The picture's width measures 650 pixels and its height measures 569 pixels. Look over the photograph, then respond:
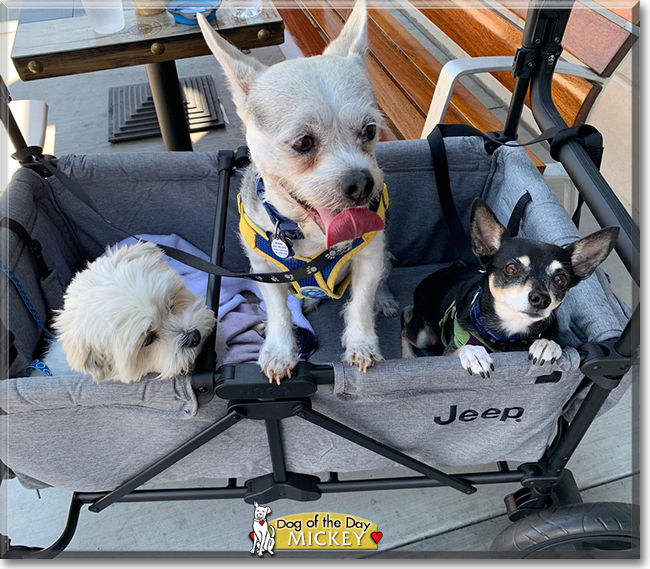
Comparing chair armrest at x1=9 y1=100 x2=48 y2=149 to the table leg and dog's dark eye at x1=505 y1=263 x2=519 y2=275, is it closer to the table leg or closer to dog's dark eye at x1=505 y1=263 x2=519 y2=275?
the table leg

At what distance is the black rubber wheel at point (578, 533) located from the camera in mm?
1416

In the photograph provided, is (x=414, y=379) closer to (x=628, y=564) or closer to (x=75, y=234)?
(x=628, y=564)

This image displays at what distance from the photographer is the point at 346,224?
1.30 meters

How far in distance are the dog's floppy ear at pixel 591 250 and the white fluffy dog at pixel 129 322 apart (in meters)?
1.10

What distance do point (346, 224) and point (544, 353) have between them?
1.98 ft

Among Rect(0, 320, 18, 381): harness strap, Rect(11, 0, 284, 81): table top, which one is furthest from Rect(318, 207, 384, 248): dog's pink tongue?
Rect(11, 0, 284, 81): table top

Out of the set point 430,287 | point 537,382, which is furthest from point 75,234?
point 537,382

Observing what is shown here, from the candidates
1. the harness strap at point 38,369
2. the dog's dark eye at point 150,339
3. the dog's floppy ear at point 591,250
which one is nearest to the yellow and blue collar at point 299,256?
the dog's dark eye at point 150,339

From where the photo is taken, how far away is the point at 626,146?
3.00m

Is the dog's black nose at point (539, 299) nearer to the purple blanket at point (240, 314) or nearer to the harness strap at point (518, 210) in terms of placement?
the harness strap at point (518, 210)

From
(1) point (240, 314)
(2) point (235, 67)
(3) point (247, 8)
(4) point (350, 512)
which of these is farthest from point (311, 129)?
(3) point (247, 8)

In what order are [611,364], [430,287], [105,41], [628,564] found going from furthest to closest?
[105,41]
[430,287]
[628,564]
[611,364]

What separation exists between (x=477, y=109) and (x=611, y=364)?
1.87 metres

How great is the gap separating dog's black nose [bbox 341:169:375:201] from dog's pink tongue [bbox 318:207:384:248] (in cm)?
5
